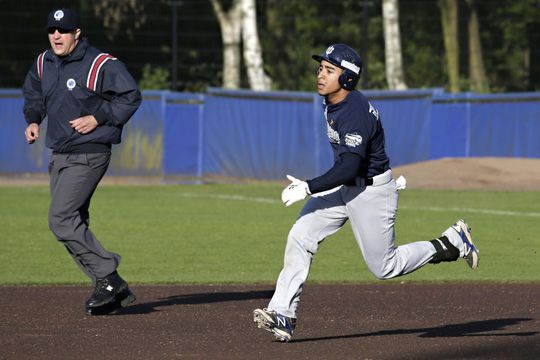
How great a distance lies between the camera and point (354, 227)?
7.82m

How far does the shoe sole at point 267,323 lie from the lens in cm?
752

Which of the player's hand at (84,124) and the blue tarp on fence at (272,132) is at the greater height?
the player's hand at (84,124)

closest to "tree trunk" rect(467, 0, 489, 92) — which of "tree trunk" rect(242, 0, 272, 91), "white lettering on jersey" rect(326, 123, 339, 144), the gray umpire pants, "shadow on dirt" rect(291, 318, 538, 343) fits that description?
"tree trunk" rect(242, 0, 272, 91)

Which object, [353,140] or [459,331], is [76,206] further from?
[459,331]

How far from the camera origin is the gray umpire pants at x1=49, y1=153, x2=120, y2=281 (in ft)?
28.9

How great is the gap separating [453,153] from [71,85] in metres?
14.8

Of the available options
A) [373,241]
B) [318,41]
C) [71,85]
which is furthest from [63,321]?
[318,41]

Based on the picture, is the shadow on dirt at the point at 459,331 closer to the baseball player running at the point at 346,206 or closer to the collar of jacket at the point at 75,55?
the baseball player running at the point at 346,206

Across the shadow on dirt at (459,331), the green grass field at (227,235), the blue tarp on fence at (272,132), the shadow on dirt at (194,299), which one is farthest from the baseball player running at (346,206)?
the blue tarp on fence at (272,132)

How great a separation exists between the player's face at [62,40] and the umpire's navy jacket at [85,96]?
6cm

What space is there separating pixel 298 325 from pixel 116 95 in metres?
2.03

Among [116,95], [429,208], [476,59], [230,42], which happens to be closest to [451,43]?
[476,59]

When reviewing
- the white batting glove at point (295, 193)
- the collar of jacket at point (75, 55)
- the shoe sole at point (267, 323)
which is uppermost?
the collar of jacket at point (75, 55)

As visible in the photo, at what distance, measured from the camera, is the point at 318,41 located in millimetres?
32844
